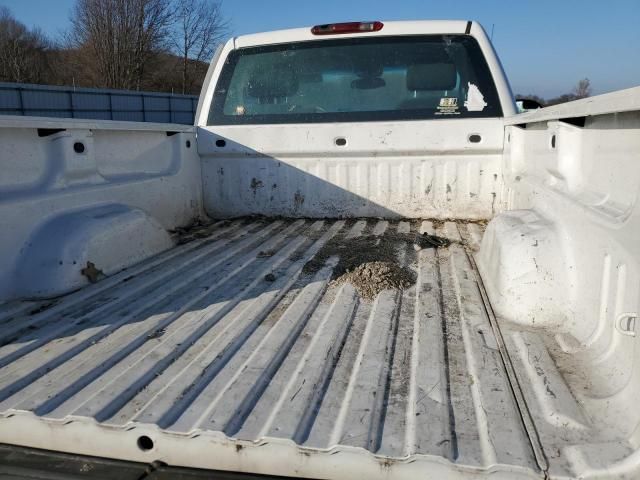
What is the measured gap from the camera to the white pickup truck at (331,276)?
129 centimetres

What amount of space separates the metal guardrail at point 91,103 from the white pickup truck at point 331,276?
17.8 m

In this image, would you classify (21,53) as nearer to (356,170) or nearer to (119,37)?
(119,37)

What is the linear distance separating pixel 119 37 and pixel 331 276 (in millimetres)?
38265

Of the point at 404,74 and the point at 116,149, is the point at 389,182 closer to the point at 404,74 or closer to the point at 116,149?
the point at 404,74

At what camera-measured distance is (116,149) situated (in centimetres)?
303

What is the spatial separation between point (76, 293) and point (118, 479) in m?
1.34

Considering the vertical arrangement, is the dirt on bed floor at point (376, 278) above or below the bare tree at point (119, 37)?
below

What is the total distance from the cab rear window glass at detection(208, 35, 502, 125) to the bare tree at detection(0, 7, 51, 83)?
35.8m

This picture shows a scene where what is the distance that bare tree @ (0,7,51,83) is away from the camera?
3350 cm

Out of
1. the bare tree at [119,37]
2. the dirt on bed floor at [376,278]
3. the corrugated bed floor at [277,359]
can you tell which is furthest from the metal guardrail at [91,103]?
the dirt on bed floor at [376,278]

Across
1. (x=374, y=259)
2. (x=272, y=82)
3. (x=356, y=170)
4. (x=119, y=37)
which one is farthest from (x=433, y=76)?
(x=119, y=37)

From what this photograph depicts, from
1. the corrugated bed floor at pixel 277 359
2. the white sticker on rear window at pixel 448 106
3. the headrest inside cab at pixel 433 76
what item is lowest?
the corrugated bed floor at pixel 277 359

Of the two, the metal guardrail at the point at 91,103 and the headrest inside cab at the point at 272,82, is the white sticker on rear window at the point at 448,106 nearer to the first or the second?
the headrest inside cab at the point at 272,82

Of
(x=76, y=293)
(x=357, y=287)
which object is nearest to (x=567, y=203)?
(x=357, y=287)
